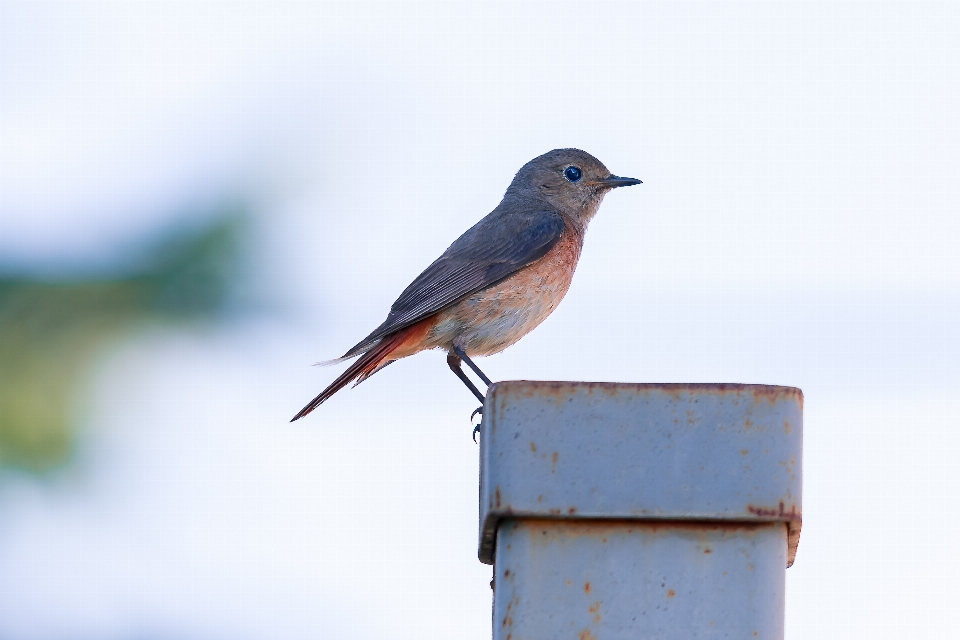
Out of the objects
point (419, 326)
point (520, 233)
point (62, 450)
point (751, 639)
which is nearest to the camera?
point (751, 639)

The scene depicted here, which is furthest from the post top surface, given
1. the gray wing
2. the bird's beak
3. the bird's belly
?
the bird's beak

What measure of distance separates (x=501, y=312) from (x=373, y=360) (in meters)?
0.78

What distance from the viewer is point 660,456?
2.92 m

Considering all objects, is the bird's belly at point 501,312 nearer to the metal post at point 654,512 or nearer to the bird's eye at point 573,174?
the bird's eye at point 573,174

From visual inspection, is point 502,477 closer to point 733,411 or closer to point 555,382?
point 555,382

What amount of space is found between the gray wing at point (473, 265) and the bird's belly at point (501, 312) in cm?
5

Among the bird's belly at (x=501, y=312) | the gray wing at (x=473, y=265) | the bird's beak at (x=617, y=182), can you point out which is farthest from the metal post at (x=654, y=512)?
the bird's beak at (x=617, y=182)

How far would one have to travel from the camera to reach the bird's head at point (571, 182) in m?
8.48

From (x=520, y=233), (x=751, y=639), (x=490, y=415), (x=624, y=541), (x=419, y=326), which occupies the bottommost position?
(x=751, y=639)

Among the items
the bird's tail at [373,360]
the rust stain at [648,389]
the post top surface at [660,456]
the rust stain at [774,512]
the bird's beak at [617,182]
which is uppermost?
the bird's beak at [617,182]

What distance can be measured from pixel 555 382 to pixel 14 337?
2750 millimetres

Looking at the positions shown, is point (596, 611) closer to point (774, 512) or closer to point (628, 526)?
point (628, 526)

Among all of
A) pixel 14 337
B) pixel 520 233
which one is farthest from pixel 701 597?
pixel 520 233

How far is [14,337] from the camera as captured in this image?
504 cm
